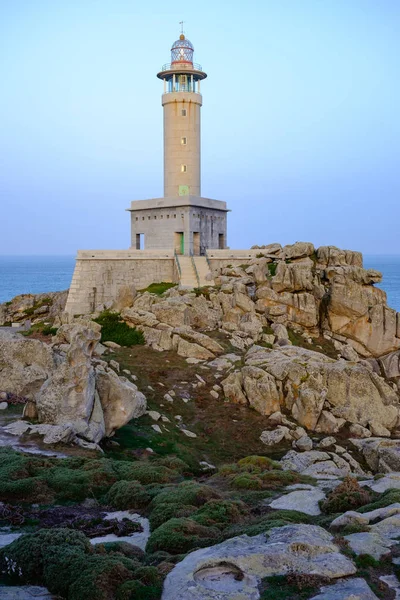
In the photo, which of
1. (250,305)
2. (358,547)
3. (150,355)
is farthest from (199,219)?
(358,547)

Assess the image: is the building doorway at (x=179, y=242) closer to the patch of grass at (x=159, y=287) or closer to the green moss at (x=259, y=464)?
the patch of grass at (x=159, y=287)

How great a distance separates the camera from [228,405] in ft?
114

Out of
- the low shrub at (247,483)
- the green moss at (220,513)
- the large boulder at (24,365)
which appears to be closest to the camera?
the green moss at (220,513)

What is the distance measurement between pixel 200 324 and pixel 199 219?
14.8m

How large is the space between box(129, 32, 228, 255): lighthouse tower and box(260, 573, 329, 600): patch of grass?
4572 centimetres

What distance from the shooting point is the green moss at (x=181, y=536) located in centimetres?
1408

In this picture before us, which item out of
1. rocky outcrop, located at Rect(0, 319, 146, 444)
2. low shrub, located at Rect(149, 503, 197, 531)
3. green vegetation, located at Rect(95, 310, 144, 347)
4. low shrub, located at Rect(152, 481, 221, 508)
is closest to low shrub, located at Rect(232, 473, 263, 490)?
low shrub, located at Rect(152, 481, 221, 508)

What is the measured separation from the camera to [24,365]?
101ft

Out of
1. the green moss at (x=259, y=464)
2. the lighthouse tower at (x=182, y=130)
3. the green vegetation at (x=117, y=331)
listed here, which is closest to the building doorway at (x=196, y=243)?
the lighthouse tower at (x=182, y=130)

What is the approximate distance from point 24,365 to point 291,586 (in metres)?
21.6

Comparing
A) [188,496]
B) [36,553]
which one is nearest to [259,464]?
[188,496]

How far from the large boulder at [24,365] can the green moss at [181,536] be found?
52.0 feet

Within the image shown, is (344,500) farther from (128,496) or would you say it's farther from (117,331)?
(117,331)

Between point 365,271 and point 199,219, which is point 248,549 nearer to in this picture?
point 365,271
